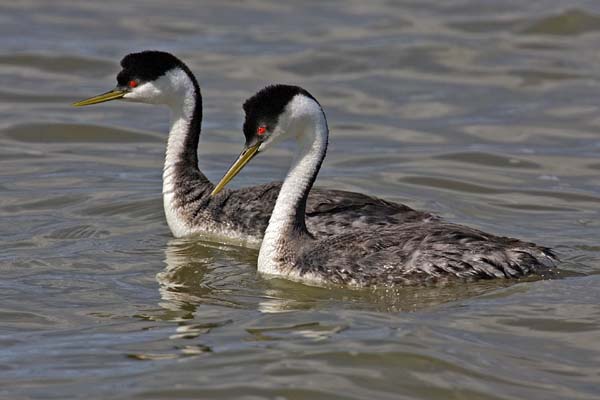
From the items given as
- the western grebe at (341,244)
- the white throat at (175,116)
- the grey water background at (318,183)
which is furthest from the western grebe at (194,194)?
the western grebe at (341,244)

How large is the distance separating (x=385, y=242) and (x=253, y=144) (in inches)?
48.7

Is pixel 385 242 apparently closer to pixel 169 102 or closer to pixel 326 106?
pixel 169 102

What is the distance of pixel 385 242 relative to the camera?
359 inches

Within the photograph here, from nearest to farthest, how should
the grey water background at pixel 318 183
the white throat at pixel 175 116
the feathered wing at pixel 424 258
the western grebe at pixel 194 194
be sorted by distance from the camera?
the grey water background at pixel 318 183, the feathered wing at pixel 424 258, the western grebe at pixel 194 194, the white throat at pixel 175 116

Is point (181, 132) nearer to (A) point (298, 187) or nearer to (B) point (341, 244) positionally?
(A) point (298, 187)

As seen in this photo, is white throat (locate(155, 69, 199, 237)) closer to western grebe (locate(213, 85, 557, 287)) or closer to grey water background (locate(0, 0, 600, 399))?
grey water background (locate(0, 0, 600, 399))

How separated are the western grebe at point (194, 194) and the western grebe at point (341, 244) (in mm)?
614

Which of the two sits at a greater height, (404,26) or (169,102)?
(404,26)

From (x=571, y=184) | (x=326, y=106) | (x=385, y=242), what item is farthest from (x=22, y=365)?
(x=326, y=106)

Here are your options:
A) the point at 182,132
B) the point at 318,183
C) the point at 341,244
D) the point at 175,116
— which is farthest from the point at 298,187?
the point at 318,183

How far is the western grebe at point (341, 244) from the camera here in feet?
29.2

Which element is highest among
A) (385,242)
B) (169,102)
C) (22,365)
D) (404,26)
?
(404,26)

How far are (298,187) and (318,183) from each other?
3.14 m

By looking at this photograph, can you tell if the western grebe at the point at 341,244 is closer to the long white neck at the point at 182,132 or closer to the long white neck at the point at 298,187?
the long white neck at the point at 298,187
